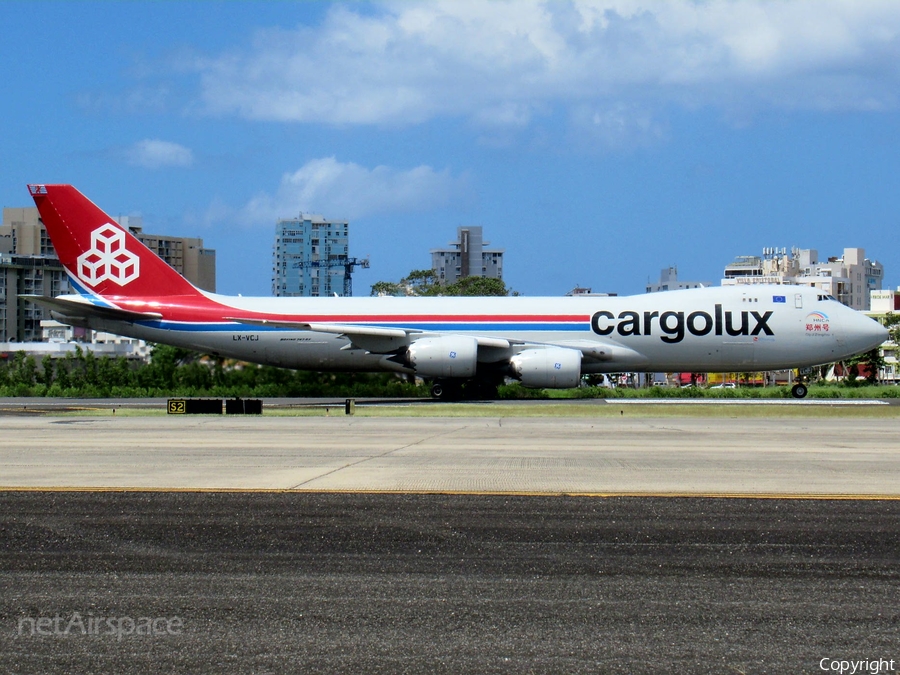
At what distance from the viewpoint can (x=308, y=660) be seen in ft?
20.9

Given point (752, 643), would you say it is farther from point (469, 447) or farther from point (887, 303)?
point (887, 303)

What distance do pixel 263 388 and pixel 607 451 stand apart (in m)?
25.7

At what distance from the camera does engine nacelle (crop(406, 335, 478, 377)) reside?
3619 centimetres

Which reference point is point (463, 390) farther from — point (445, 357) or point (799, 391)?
point (799, 391)

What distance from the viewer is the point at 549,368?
35750 millimetres

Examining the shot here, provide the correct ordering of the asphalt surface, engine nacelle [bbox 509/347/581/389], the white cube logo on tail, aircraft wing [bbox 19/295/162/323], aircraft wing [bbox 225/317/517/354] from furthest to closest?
the white cube logo on tail
aircraft wing [bbox 19/295/162/323]
aircraft wing [bbox 225/317/517/354]
engine nacelle [bbox 509/347/581/389]
the asphalt surface

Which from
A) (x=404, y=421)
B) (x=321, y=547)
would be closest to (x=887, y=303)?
(x=404, y=421)

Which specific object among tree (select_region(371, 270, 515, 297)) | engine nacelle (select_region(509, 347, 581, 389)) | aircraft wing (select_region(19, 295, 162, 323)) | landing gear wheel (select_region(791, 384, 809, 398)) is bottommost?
landing gear wheel (select_region(791, 384, 809, 398))

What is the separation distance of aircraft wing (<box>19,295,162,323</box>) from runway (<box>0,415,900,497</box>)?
12.3 m

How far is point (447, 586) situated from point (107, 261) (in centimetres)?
3364

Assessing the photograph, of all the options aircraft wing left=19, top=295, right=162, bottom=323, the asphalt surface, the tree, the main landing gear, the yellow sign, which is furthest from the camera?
the tree

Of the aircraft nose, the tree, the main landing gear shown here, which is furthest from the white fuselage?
the tree

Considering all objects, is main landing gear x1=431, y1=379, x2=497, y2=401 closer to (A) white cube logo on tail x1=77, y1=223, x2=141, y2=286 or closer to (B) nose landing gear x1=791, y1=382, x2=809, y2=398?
(B) nose landing gear x1=791, y1=382, x2=809, y2=398

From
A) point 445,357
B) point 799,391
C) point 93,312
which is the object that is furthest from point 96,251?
point 799,391
